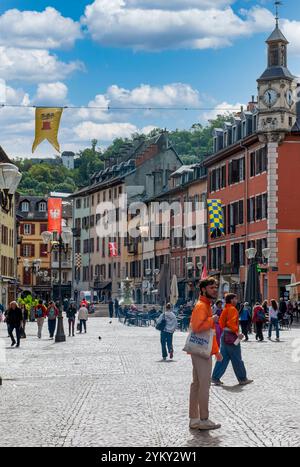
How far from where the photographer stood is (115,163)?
12325cm

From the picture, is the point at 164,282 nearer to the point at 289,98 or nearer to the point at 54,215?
the point at 54,215

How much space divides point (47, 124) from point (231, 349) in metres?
13.8

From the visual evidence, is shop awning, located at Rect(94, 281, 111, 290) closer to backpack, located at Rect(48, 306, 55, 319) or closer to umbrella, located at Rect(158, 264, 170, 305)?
umbrella, located at Rect(158, 264, 170, 305)

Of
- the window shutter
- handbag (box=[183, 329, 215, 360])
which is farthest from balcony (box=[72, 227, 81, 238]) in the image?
handbag (box=[183, 329, 215, 360])

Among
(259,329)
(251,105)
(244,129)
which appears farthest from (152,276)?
(259,329)

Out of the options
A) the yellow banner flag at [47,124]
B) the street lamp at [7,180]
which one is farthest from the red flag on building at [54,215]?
the street lamp at [7,180]

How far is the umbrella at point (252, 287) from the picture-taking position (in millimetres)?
45509

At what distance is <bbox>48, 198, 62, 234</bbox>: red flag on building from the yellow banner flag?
2154 centimetres

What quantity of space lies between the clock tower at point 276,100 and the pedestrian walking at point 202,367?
49.1 metres

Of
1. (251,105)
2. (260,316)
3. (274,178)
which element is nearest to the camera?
(260,316)

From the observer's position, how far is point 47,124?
1270 inches

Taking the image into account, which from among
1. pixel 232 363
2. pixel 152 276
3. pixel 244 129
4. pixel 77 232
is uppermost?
pixel 244 129

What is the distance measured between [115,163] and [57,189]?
171 feet

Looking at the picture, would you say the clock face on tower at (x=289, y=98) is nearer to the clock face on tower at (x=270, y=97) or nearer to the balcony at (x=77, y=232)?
the clock face on tower at (x=270, y=97)
